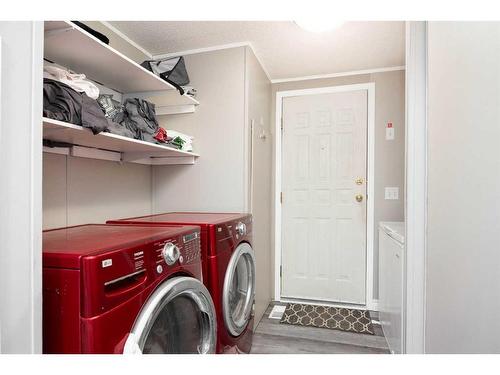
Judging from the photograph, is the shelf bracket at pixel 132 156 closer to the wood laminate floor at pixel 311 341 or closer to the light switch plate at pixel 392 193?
the wood laminate floor at pixel 311 341

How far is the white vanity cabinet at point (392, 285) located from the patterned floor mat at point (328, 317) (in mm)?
246

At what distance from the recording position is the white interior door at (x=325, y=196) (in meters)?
2.56

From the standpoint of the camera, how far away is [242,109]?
2.02m

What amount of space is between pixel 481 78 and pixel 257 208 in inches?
71.6

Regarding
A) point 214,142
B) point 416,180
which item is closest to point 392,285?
point 416,180

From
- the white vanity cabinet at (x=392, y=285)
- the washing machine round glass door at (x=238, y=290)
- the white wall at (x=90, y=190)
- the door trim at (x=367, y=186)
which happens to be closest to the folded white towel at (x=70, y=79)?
the white wall at (x=90, y=190)

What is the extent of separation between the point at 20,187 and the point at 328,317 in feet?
8.05

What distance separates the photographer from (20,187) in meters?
0.56

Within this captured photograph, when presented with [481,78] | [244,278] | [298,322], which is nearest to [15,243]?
[481,78]

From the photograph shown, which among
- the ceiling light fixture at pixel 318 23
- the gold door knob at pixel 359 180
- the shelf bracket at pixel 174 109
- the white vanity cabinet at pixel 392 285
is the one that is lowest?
the white vanity cabinet at pixel 392 285

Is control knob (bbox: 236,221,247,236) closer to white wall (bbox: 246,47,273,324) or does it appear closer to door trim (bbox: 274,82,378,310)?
white wall (bbox: 246,47,273,324)

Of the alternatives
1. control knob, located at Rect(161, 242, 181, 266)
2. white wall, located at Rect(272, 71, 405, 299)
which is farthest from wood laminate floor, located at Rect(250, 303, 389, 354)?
control knob, located at Rect(161, 242, 181, 266)

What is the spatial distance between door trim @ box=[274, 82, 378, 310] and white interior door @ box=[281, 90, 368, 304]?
0.04 m
